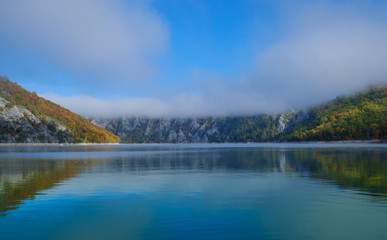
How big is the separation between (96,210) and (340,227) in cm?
1908

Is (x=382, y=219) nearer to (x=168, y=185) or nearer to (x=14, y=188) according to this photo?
(x=168, y=185)

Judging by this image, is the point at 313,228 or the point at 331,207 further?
the point at 331,207

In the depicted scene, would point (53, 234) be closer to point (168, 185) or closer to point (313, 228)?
point (313, 228)

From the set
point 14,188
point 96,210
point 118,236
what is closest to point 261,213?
point 118,236

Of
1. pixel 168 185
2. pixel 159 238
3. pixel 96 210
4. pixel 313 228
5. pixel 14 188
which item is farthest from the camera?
pixel 168 185

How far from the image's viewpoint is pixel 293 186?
36812 millimetres

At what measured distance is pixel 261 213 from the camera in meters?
23.8

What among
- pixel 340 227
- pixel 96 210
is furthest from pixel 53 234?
pixel 340 227

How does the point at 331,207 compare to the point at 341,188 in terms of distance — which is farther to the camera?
the point at 341,188

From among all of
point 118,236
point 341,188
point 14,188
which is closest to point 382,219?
point 341,188

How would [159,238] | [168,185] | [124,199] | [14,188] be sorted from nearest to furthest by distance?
1. [159,238]
2. [124,199]
3. [14,188]
4. [168,185]

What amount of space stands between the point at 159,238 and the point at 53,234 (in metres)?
7.01

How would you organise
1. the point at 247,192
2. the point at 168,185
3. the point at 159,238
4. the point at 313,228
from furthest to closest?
the point at 168,185 → the point at 247,192 → the point at 313,228 → the point at 159,238

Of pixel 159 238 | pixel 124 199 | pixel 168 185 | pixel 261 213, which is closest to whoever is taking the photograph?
pixel 159 238
